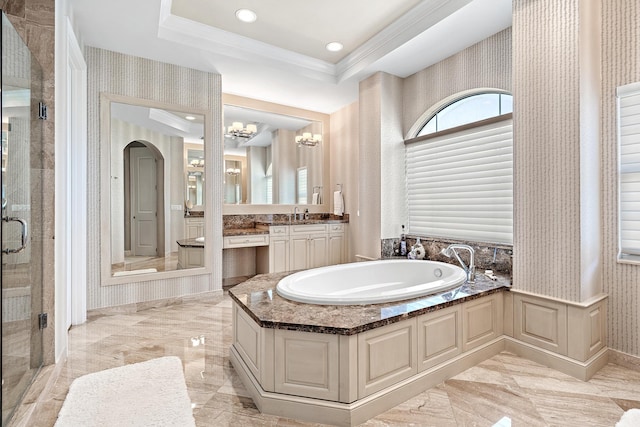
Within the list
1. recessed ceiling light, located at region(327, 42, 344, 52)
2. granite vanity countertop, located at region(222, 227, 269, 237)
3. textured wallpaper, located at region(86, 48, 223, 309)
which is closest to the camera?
textured wallpaper, located at region(86, 48, 223, 309)

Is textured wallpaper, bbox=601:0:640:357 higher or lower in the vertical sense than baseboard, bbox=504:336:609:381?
higher

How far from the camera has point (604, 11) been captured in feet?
7.85

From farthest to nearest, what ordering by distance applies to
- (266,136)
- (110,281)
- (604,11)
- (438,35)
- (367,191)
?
(266,136), (367,191), (110,281), (438,35), (604,11)

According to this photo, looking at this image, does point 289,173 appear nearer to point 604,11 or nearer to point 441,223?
point 441,223

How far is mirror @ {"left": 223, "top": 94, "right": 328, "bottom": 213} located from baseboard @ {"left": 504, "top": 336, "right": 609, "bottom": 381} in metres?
3.49

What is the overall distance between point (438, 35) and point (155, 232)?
3630 mm

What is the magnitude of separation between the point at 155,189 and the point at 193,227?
0.60 m

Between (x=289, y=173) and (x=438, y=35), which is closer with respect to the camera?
(x=438, y=35)

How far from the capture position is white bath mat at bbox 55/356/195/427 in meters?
1.69

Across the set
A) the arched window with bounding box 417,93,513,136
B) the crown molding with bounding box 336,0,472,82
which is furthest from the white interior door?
the arched window with bounding box 417,93,513,136

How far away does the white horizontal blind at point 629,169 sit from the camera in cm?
228

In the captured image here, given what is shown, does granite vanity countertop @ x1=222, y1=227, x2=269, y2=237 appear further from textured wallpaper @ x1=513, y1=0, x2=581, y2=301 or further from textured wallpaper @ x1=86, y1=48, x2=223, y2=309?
textured wallpaper @ x1=513, y1=0, x2=581, y2=301

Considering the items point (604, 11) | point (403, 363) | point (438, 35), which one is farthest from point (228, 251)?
point (604, 11)

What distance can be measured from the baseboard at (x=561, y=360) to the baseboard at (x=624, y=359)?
3 centimetres
